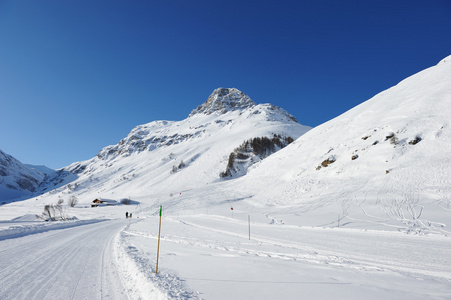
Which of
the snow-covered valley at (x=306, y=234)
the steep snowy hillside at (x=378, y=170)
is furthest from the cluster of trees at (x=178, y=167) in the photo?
the steep snowy hillside at (x=378, y=170)

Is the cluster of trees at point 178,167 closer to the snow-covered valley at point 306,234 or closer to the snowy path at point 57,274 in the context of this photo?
the snow-covered valley at point 306,234

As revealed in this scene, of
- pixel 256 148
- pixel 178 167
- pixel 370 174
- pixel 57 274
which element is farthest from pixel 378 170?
pixel 178 167

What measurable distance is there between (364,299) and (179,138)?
192 metres

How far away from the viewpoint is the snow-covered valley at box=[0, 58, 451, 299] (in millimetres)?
5977

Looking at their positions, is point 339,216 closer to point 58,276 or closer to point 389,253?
point 389,253

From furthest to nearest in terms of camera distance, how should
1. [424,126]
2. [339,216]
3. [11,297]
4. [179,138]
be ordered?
[179,138], [424,126], [339,216], [11,297]

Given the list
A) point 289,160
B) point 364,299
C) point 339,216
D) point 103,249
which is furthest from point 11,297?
point 289,160

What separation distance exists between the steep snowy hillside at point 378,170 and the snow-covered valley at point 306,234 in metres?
0.21

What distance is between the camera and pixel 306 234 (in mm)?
15961

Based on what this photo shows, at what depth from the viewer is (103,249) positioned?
37.1 ft

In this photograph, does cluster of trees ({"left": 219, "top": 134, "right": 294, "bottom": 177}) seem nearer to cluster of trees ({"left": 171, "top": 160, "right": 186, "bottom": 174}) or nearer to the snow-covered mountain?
cluster of trees ({"left": 171, "top": 160, "right": 186, "bottom": 174})

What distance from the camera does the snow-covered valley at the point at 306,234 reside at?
235 inches

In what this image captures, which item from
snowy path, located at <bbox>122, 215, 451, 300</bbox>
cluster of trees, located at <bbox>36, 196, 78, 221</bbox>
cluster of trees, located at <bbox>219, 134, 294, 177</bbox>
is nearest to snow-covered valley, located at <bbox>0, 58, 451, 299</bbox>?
snowy path, located at <bbox>122, 215, 451, 300</bbox>

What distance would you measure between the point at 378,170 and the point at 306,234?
2550 cm
